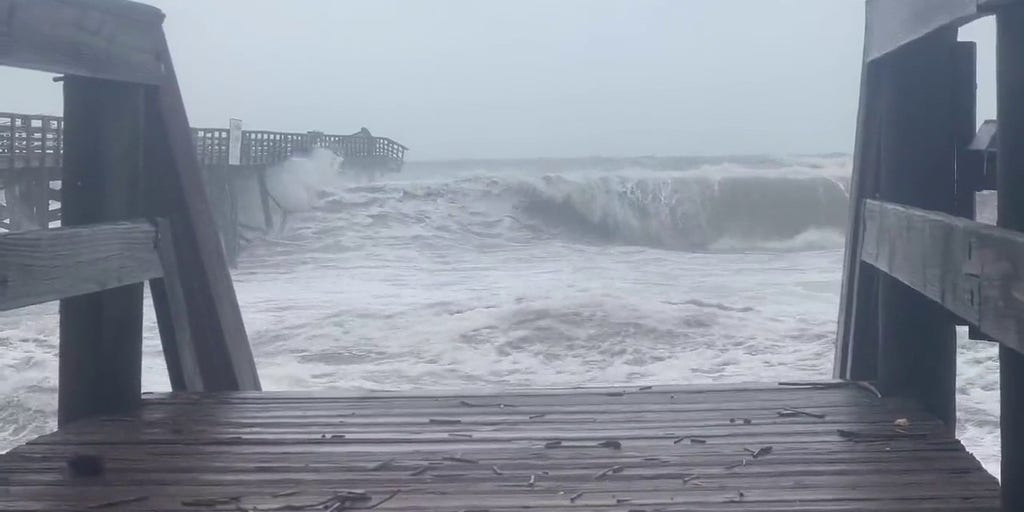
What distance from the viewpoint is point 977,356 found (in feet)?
35.9

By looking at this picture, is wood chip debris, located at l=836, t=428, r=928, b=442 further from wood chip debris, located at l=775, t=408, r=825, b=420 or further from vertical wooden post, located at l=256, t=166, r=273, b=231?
vertical wooden post, located at l=256, t=166, r=273, b=231

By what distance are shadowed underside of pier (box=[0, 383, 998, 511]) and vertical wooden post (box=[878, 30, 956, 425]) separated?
0.42 feet

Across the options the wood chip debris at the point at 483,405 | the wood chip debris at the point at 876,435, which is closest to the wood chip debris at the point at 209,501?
the wood chip debris at the point at 483,405

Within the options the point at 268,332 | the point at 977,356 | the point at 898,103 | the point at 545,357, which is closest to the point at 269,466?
the point at 898,103

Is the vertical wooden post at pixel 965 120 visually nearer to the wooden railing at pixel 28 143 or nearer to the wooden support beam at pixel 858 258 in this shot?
the wooden support beam at pixel 858 258

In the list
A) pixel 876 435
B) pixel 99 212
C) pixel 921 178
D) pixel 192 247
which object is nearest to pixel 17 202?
pixel 192 247

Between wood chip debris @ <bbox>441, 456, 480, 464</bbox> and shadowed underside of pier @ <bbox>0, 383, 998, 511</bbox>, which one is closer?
shadowed underside of pier @ <bbox>0, 383, 998, 511</bbox>

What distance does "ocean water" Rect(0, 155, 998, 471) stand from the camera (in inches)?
487

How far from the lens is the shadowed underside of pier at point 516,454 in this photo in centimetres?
259

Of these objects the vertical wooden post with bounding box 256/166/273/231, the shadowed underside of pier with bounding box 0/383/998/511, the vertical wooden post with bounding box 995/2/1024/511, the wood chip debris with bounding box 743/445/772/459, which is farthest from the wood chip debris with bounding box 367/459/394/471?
the vertical wooden post with bounding box 256/166/273/231

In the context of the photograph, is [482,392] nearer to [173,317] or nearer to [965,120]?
[173,317]

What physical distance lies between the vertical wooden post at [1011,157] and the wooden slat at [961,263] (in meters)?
0.05

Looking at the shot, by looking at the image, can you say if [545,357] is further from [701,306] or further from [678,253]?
[678,253]

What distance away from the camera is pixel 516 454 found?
3.04m
